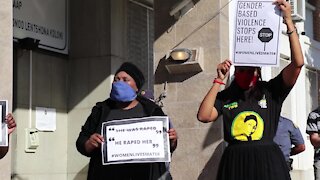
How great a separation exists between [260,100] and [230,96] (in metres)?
0.23

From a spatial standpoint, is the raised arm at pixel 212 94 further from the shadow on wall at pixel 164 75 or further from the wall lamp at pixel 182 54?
the shadow on wall at pixel 164 75

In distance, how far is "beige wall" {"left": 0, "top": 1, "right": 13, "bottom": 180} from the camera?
531 centimetres

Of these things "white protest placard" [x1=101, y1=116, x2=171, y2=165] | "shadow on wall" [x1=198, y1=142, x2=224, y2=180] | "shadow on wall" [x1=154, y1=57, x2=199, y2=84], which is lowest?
"shadow on wall" [x1=198, y1=142, x2=224, y2=180]

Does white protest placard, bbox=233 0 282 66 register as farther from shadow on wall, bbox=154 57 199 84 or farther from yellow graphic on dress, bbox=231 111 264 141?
shadow on wall, bbox=154 57 199 84

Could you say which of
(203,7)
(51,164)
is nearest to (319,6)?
(203,7)

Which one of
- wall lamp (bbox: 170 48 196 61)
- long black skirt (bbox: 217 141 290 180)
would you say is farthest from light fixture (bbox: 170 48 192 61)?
long black skirt (bbox: 217 141 290 180)

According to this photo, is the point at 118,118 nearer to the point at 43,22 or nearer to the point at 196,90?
the point at 196,90

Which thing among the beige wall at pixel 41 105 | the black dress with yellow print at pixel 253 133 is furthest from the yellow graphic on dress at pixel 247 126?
the beige wall at pixel 41 105

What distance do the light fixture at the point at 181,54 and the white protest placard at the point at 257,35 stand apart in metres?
2.82

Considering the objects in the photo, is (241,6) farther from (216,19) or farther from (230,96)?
(216,19)

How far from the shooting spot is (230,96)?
15.9ft

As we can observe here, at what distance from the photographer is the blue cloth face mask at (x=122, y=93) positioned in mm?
4777

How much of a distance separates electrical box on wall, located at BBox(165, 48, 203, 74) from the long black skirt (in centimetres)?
327

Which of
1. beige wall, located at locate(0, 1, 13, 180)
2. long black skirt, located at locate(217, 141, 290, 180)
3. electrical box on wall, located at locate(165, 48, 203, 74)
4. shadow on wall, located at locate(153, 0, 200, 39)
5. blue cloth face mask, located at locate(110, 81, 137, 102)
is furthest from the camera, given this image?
shadow on wall, located at locate(153, 0, 200, 39)
